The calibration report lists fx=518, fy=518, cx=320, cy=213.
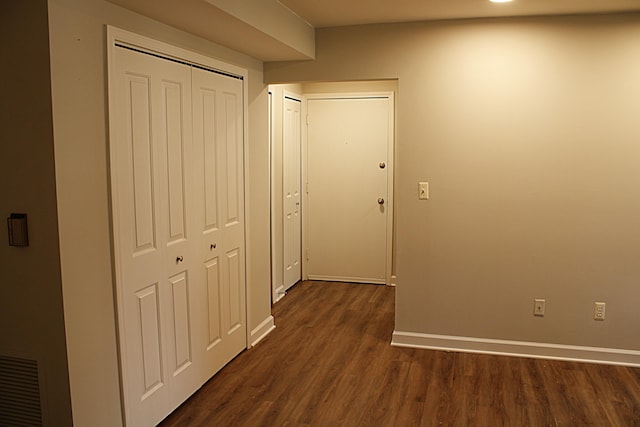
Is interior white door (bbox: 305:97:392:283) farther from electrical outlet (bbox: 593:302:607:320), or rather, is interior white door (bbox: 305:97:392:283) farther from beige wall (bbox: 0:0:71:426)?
beige wall (bbox: 0:0:71:426)

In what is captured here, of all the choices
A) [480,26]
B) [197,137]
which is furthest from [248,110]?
[480,26]

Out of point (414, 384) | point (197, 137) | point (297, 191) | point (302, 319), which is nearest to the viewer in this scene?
point (197, 137)

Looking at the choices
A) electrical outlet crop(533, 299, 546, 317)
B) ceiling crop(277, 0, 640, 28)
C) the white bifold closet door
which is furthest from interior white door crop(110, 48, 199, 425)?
electrical outlet crop(533, 299, 546, 317)

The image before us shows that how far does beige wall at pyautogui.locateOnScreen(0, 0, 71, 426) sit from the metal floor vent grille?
0.04m

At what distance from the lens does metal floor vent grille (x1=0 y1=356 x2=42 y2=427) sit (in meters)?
2.17

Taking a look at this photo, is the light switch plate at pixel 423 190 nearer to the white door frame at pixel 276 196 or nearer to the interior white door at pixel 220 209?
the interior white door at pixel 220 209

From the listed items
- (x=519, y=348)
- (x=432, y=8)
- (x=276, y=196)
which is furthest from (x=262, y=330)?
(x=432, y=8)

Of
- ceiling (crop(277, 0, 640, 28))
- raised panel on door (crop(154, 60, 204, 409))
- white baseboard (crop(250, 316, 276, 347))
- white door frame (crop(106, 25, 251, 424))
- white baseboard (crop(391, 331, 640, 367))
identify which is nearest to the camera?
white door frame (crop(106, 25, 251, 424))

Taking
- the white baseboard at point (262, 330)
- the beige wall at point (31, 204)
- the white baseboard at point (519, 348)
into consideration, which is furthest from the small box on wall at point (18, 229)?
the white baseboard at point (519, 348)

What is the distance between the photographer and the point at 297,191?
5.61m

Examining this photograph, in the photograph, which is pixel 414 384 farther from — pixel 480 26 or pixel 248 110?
pixel 480 26

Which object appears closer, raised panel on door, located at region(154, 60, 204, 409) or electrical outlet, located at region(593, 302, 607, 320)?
raised panel on door, located at region(154, 60, 204, 409)

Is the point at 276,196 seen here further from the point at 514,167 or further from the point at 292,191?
the point at 514,167

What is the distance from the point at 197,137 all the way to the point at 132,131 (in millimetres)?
623
